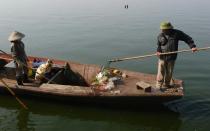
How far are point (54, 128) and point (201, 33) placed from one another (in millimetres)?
11992

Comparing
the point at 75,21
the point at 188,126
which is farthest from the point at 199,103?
the point at 75,21

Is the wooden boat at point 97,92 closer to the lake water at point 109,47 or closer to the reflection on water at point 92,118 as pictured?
the reflection on water at point 92,118

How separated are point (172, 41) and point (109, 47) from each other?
7758mm

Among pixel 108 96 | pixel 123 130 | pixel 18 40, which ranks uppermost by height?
pixel 18 40

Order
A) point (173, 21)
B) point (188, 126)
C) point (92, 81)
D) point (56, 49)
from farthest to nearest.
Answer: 1. point (173, 21)
2. point (56, 49)
3. point (92, 81)
4. point (188, 126)

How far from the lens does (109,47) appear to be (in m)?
16.7

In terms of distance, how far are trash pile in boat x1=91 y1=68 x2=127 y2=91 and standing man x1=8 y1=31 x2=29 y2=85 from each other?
2.09m

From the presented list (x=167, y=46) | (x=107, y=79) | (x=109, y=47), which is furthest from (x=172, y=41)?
(x=109, y=47)

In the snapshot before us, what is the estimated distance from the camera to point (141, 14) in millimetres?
25641

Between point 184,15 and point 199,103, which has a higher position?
point 184,15

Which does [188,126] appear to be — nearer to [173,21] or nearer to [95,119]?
[95,119]

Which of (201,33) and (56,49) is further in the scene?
(201,33)

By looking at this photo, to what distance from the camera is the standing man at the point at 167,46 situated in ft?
29.7

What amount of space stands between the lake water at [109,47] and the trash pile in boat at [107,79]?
2.09ft
